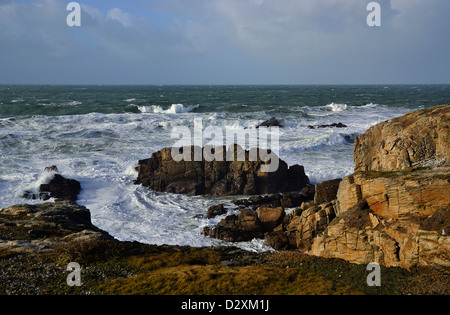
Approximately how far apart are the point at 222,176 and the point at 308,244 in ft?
39.1

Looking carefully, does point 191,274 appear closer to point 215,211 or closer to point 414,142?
point 414,142

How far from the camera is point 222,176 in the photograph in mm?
27891

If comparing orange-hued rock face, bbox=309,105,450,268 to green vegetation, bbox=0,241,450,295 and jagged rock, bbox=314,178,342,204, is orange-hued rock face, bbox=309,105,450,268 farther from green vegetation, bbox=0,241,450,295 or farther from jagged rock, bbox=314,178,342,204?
jagged rock, bbox=314,178,342,204

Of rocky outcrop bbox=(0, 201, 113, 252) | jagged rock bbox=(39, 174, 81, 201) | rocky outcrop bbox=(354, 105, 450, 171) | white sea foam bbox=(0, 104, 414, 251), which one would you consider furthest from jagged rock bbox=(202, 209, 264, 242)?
jagged rock bbox=(39, 174, 81, 201)

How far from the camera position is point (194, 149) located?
2883cm

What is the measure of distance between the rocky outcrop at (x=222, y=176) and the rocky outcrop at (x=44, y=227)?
10.1 metres

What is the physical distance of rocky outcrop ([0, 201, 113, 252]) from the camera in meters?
13.5

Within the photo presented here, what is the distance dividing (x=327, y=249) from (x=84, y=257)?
8333 millimetres

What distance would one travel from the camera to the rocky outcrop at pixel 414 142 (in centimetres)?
1595

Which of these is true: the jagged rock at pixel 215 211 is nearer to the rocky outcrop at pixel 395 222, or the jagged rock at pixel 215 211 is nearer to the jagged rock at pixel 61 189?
the rocky outcrop at pixel 395 222

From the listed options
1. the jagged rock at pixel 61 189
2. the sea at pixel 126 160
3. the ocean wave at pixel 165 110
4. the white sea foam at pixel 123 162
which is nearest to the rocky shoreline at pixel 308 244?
the white sea foam at pixel 123 162
